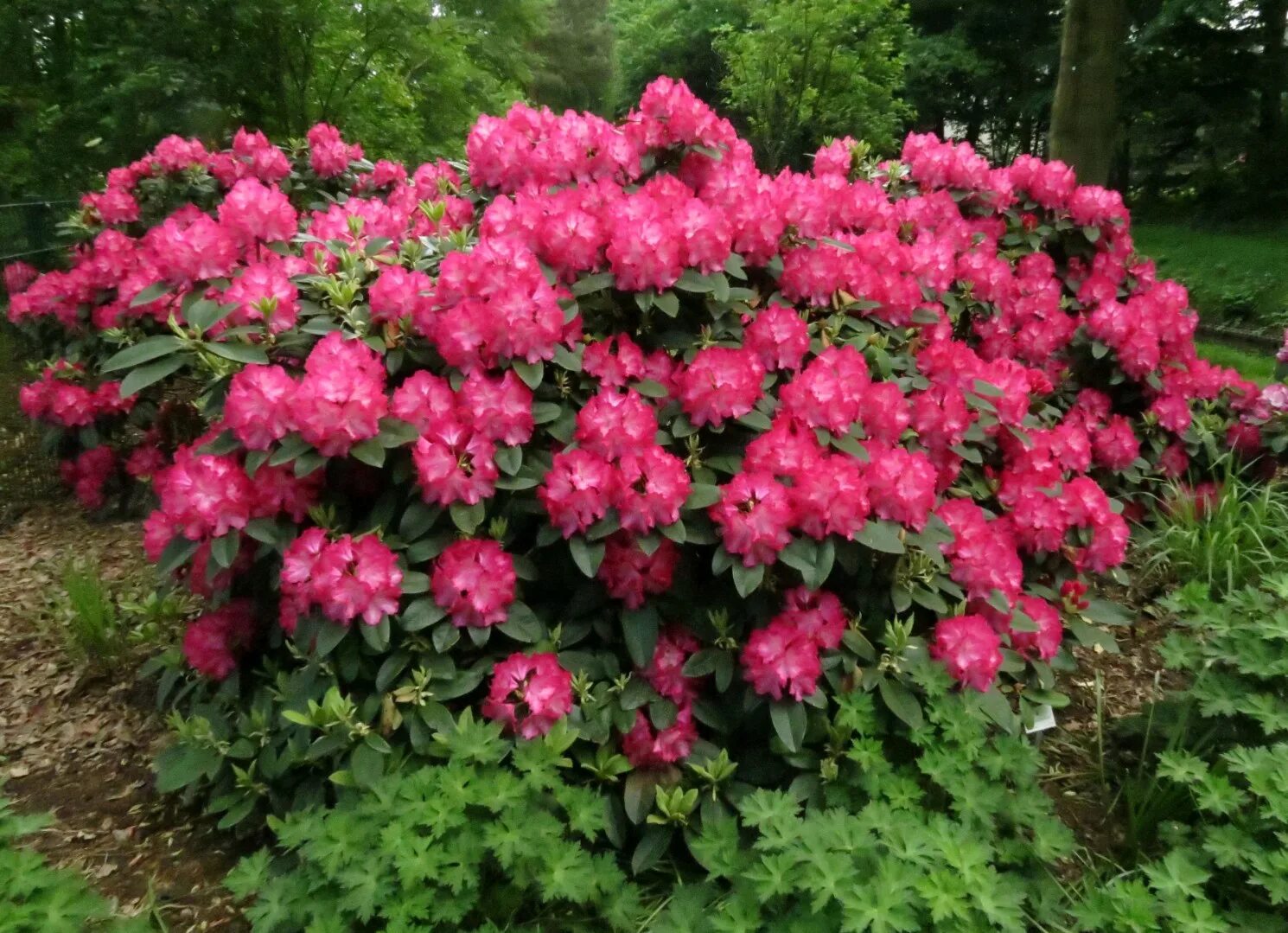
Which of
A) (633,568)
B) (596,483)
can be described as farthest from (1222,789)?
(596,483)

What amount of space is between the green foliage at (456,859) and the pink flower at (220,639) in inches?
19.5

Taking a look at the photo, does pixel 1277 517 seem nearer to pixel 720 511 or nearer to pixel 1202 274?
pixel 720 511

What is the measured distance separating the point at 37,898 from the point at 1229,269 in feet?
30.4

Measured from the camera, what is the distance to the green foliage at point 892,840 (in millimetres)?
1436

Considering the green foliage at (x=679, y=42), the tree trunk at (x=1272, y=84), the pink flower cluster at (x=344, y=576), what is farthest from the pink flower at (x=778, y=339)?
the green foliage at (x=679, y=42)

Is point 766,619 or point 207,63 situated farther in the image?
point 207,63

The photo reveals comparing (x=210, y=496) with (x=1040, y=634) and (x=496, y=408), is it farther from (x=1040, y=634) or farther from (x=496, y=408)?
(x=1040, y=634)

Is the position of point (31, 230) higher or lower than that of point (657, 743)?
higher

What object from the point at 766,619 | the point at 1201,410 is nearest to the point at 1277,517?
the point at 1201,410

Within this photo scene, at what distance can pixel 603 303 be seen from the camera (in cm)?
A: 206

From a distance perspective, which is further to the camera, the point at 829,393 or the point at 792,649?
the point at 829,393

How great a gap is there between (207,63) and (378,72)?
4.03ft

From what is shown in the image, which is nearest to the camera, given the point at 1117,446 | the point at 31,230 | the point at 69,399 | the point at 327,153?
the point at 1117,446

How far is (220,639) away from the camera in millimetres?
2043
